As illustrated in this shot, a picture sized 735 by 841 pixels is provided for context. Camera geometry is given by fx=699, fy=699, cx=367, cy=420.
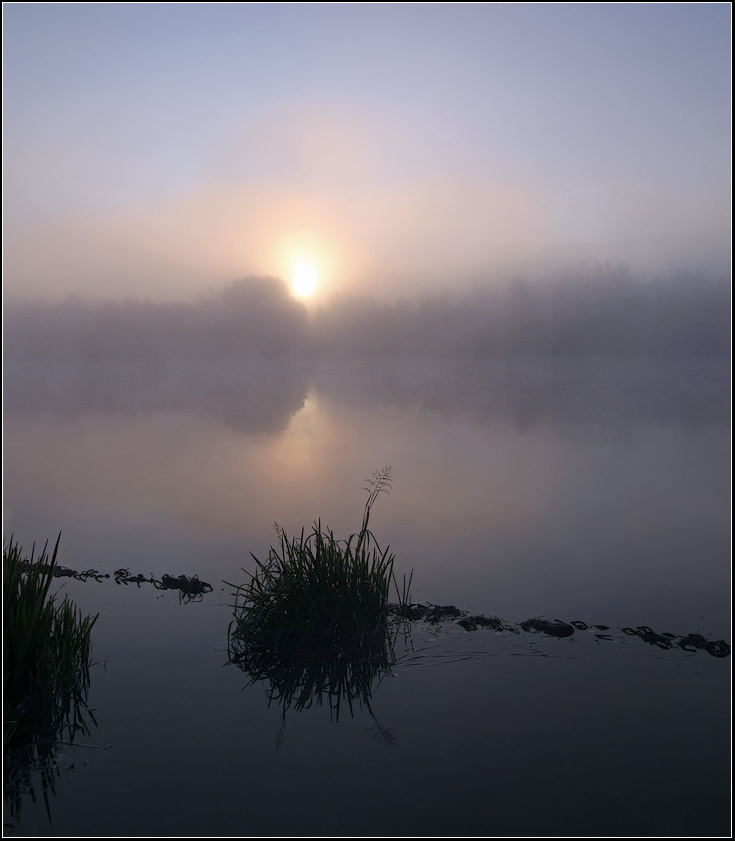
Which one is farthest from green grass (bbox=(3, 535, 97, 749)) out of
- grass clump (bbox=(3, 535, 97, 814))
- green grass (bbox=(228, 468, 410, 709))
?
green grass (bbox=(228, 468, 410, 709))

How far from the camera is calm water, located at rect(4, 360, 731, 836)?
4.95m

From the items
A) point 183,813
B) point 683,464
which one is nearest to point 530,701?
point 183,813

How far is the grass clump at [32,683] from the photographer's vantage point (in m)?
5.27

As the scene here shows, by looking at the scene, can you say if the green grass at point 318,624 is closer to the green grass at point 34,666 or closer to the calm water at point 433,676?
the calm water at point 433,676

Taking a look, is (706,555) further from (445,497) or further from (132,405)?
(132,405)

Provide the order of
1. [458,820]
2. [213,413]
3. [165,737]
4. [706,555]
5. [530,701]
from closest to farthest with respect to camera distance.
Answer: [458,820] → [165,737] → [530,701] → [706,555] → [213,413]

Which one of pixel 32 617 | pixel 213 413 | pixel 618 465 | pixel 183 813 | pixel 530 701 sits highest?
pixel 213 413

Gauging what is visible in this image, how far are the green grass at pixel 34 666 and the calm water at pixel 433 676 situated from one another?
0.28m

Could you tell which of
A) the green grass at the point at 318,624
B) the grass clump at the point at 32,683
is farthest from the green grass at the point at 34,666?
the green grass at the point at 318,624

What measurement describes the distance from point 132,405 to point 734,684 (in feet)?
187

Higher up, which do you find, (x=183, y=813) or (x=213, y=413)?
(x=213, y=413)

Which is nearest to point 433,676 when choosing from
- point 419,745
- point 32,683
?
point 419,745

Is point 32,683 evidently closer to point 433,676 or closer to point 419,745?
point 419,745

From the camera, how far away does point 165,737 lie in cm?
582
